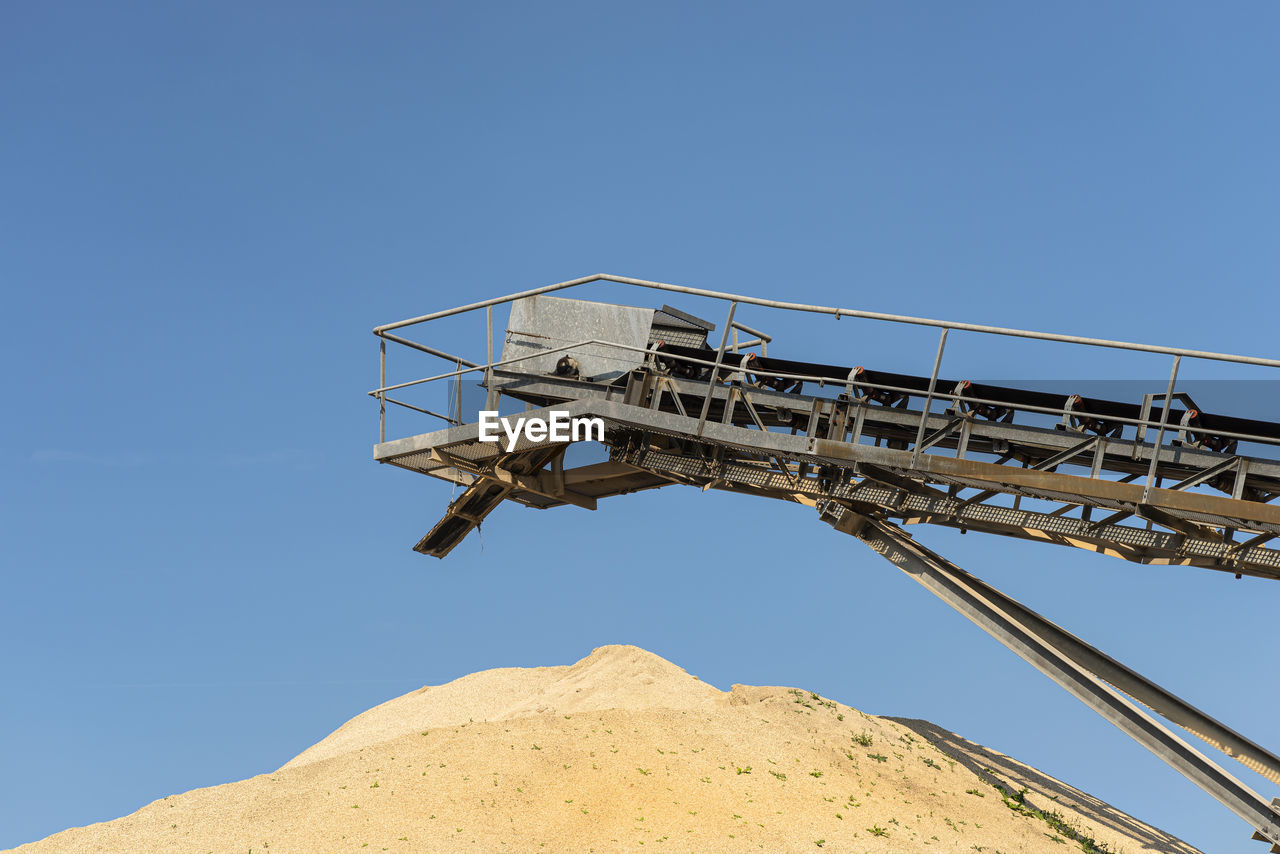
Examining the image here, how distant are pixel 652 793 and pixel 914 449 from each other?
5.63 m

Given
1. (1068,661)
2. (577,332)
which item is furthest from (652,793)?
(577,332)

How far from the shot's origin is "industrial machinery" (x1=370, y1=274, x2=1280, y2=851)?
540 inches

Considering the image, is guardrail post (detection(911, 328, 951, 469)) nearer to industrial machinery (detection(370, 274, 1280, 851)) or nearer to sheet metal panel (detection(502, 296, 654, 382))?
industrial machinery (detection(370, 274, 1280, 851))

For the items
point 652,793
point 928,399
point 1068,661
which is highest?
point 928,399

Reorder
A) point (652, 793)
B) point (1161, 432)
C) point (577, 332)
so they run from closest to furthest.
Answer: point (1161, 432), point (652, 793), point (577, 332)

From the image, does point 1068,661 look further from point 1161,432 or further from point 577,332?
point 577,332

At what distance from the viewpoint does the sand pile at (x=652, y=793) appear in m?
15.1

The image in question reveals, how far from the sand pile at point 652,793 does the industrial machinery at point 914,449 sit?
112 inches

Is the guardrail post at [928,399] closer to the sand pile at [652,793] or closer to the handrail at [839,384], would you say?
the handrail at [839,384]

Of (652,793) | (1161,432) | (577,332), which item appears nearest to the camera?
(1161,432)

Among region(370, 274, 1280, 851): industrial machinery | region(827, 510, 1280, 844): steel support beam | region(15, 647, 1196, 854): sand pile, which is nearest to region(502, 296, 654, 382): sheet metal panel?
region(370, 274, 1280, 851): industrial machinery

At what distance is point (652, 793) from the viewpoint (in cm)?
1584

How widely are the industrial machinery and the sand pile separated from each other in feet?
9.34

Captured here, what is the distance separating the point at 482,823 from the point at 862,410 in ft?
22.9
